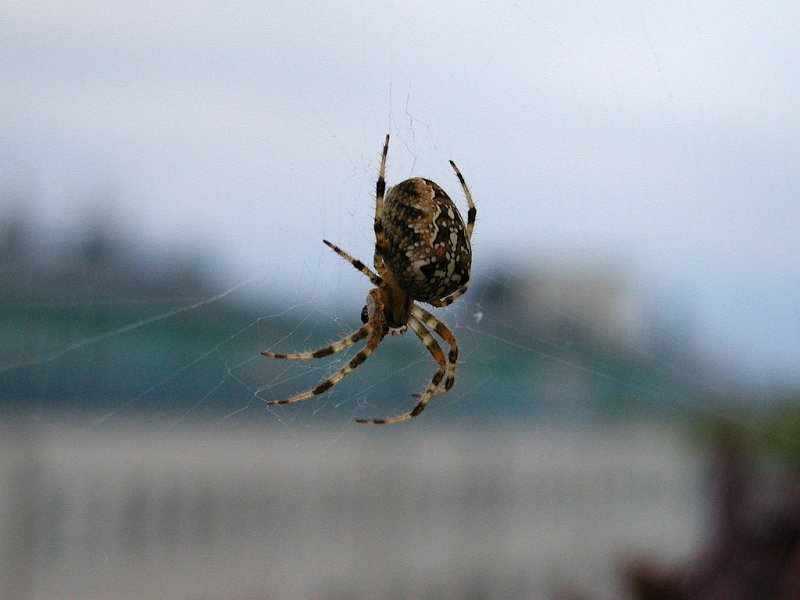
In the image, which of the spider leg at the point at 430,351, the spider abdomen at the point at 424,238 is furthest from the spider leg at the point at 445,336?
the spider abdomen at the point at 424,238

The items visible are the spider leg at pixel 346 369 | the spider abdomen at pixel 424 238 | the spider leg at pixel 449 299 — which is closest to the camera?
the spider abdomen at pixel 424 238

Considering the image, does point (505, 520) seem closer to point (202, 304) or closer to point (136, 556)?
point (136, 556)

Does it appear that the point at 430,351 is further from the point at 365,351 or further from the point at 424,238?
the point at 424,238

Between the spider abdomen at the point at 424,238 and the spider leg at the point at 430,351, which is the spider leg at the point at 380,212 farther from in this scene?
the spider leg at the point at 430,351

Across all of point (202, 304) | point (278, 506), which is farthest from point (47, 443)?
point (202, 304)

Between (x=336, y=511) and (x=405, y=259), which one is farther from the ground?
(x=405, y=259)

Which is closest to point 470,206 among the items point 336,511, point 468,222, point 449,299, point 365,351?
point 468,222

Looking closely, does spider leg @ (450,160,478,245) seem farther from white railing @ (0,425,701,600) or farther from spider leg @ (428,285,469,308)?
white railing @ (0,425,701,600)
